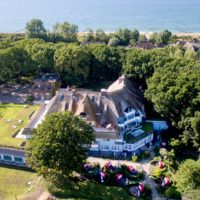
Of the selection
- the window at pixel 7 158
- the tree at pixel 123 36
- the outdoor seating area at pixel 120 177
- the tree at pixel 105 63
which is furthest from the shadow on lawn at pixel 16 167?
the tree at pixel 123 36

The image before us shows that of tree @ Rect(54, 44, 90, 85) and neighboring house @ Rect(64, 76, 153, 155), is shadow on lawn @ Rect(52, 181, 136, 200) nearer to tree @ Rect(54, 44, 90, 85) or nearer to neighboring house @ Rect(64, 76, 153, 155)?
neighboring house @ Rect(64, 76, 153, 155)

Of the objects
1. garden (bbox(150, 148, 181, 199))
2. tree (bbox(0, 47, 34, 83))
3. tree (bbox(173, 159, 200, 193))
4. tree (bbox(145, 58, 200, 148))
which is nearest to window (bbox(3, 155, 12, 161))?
garden (bbox(150, 148, 181, 199))

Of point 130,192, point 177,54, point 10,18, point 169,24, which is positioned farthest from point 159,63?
point 10,18

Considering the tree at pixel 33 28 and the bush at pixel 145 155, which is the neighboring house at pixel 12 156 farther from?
the tree at pixel 33 28

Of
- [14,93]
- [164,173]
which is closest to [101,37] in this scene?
[14,93]

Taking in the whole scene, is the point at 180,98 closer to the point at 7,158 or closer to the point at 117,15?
the point at 7,158

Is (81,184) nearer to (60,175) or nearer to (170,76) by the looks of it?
(60,175)
